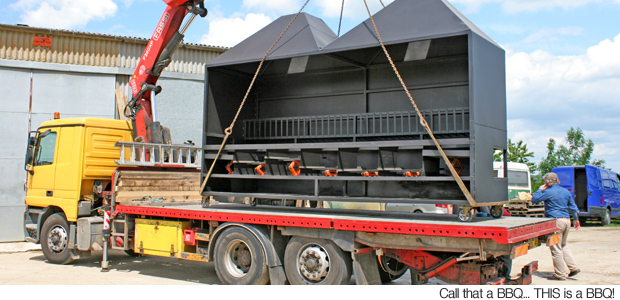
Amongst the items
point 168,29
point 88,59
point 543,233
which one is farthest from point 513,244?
point 88,59

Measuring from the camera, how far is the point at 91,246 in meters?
8.80

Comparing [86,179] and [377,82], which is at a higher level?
[377,82]

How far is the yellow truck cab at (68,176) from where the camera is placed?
9.02m

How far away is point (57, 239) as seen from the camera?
9305 millimetres

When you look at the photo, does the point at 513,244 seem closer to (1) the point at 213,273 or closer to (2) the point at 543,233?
(2) the point at 543,233

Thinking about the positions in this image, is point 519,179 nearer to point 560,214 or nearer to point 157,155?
point 560,214

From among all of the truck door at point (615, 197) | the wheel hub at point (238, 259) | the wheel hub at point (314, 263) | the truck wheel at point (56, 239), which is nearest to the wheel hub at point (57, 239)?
the truck wheel at point (56, 239)

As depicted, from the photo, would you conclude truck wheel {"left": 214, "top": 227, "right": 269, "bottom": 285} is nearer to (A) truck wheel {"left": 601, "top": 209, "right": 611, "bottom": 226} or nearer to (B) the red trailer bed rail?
(B) the red trailer bed rail

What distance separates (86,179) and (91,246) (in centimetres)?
121

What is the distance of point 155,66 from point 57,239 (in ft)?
12.6

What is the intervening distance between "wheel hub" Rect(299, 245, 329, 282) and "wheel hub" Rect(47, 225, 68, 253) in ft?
17.1

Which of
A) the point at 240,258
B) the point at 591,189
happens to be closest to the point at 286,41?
the point at 240,258

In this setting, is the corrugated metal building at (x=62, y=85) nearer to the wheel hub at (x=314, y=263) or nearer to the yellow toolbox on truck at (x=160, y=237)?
the yellow toolbox on truck at (x=160, y=237)

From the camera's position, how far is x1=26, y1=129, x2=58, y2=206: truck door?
9.43 m
